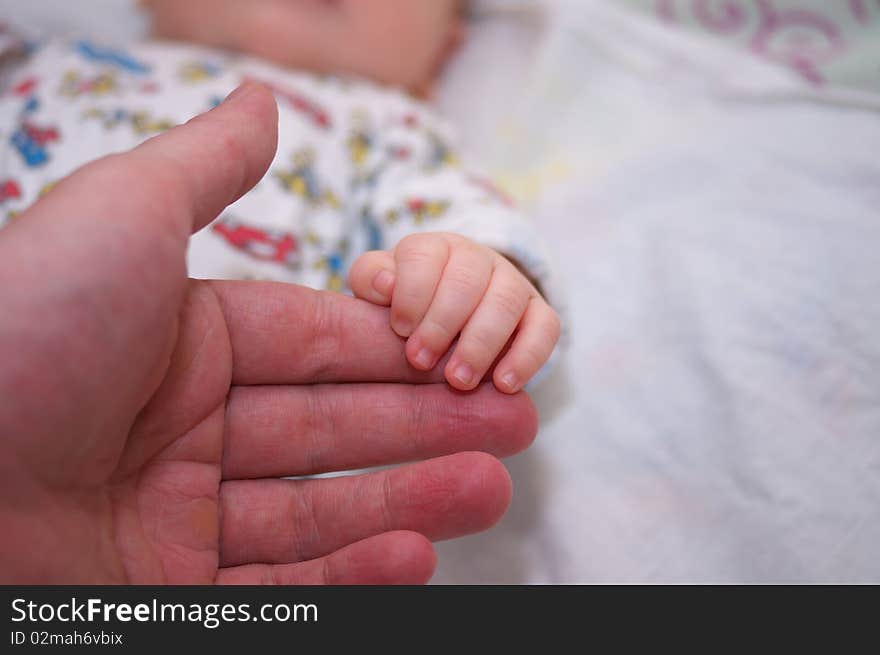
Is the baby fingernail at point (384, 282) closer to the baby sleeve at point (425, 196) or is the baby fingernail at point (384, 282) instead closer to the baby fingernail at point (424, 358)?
the baby fingernail at point (424, 358)

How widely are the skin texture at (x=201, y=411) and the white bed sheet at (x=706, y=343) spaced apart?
0.19 metres

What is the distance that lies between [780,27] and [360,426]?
1.05 m

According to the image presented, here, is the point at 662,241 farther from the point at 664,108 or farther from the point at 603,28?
the point at 603,28

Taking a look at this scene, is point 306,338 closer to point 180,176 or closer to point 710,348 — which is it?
point 180,176

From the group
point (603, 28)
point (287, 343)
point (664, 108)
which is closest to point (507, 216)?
point (287, 343)

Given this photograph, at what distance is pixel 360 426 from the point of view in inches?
26.0

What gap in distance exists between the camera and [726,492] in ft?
2.46

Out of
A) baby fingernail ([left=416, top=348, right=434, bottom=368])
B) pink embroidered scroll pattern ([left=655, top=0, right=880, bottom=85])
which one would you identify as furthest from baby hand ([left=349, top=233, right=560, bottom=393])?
pink embroidered scroll pattern ([left=655, top=0, right=880, bottom=85])

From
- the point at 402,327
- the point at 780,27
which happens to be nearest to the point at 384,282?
the point at 402,327

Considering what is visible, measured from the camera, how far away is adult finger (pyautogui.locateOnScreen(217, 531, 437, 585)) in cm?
54

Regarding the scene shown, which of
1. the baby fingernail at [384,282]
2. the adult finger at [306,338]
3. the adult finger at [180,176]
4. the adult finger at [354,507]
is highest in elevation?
the adult finger at [180,176]

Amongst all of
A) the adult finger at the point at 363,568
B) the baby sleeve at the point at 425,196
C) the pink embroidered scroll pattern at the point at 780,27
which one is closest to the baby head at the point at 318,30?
the baby sleeve at the point at 425,196

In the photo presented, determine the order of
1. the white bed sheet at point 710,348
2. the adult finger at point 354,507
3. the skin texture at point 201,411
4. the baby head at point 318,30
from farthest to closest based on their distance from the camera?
the baby head at point 318,30
the white bed sheet at point 710,348
the adult finger at point 354,507
the skin texture at point 201,411

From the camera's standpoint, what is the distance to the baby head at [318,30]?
109cm
